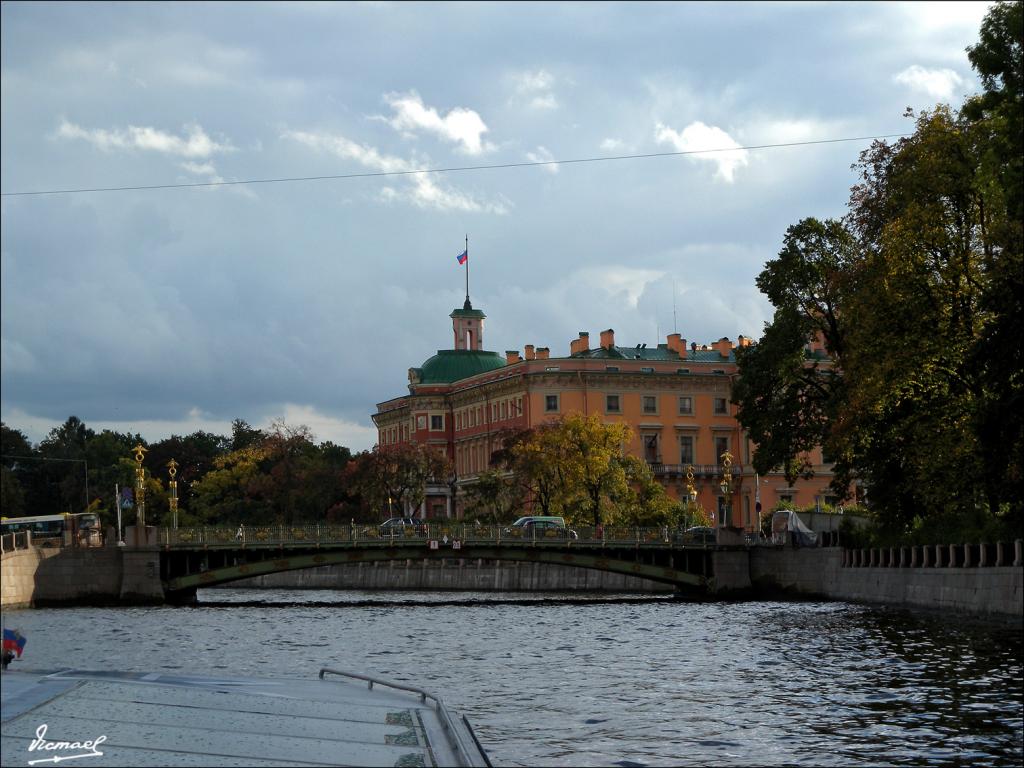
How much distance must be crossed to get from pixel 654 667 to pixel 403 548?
35968mm

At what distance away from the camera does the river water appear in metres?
19.0

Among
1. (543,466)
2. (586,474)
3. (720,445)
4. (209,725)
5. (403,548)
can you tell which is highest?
(720,445)

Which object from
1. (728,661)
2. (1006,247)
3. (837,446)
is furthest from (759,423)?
(728,661)

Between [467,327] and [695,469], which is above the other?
[467,327]

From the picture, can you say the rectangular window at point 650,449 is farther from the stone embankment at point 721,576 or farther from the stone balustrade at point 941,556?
the stone balustrade at point 941,556

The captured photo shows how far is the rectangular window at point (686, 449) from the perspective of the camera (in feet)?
364

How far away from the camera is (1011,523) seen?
41500mm

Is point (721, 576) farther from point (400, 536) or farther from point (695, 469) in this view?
point (695, 469)

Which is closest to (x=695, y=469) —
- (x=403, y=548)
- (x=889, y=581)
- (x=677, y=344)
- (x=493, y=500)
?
(x=677, y=344)

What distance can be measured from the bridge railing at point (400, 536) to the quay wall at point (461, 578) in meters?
10.4

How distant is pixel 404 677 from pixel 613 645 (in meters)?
9.55

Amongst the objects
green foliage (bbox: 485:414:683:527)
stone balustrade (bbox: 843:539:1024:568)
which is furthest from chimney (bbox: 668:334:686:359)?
stone balustrade (bbox: 843:539:1024:568)

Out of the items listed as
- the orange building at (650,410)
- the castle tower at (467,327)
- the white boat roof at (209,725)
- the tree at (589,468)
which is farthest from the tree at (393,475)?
the white boat roof at (209,725)

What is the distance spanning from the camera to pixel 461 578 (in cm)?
8825
